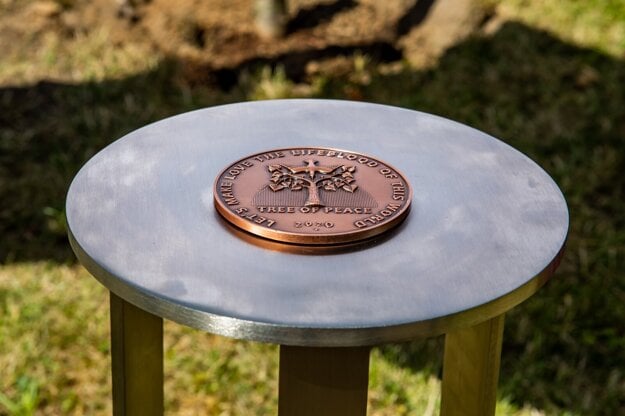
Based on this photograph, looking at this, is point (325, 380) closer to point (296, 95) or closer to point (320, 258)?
point (320, 258)

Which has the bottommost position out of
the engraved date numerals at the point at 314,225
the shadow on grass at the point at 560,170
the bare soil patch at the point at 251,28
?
the shadow on grass at the point at 560,170

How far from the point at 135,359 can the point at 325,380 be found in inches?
21.8

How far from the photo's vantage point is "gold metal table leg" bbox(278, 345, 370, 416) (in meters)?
2.46

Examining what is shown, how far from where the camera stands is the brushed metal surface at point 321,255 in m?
2.15

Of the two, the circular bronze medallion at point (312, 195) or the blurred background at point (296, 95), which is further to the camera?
the blurred background at point (296, 95)

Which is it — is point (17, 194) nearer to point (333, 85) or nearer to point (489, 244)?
point (333, 85)

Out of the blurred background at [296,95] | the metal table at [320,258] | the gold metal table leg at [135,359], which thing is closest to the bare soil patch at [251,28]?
the blurred background at [296,95]

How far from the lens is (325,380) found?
2.48m

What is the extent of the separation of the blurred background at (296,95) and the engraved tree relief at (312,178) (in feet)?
4.56

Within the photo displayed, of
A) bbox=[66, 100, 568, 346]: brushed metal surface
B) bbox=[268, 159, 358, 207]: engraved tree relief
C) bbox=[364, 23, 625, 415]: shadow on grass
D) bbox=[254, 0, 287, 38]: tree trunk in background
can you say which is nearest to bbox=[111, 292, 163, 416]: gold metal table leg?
bbox=[66, 100, 568, 346]: brushed metal surface

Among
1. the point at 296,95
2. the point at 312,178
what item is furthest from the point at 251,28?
the point at 312,178

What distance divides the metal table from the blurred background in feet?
3.69

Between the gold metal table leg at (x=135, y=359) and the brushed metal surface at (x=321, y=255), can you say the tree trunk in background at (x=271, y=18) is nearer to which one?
the brushed metal surface at (x=321, y=255)

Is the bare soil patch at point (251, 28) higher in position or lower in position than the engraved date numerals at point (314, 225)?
lower
